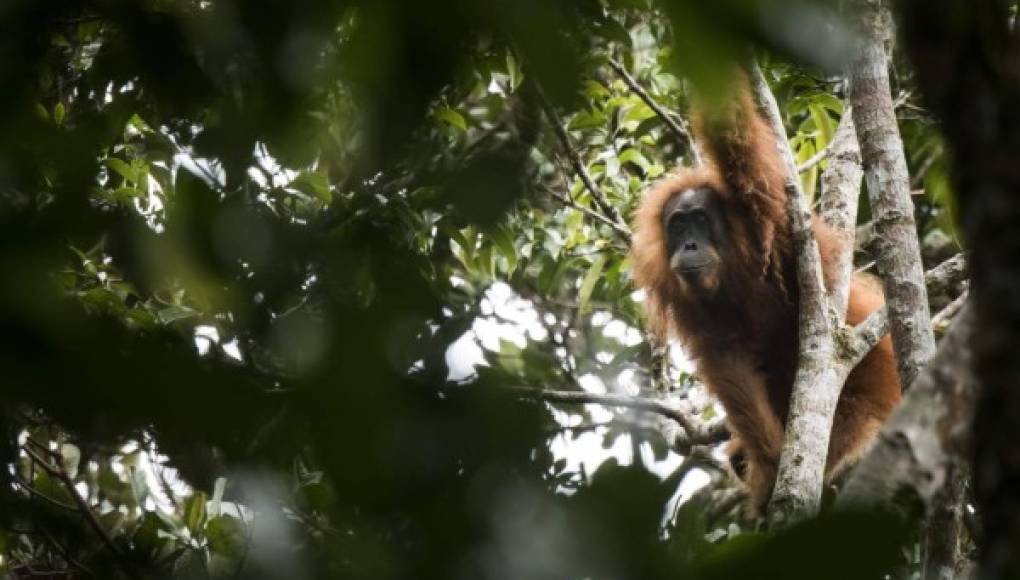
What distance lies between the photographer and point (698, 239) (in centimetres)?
637

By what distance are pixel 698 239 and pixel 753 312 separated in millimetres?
519

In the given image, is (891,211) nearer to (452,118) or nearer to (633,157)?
(633,157)

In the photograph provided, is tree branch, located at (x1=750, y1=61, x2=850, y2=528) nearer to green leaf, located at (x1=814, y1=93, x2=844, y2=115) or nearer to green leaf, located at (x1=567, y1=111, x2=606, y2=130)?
green leaf, located at (x1=814, y1=93, x2=844, y2=115)

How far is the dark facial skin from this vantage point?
634 cm

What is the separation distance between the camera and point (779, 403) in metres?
6.31

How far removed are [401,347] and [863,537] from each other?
388mm

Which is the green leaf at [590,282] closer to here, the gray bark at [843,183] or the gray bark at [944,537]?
the gray bark at [843,183]

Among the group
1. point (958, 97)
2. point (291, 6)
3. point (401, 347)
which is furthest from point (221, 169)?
point (958, 97)

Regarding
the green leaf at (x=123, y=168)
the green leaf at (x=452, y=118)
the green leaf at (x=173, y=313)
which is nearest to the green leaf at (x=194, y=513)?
the green leaf at (x=123, y=168)

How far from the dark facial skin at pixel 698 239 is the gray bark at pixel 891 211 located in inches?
65.8

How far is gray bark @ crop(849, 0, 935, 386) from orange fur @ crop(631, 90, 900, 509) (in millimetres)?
883

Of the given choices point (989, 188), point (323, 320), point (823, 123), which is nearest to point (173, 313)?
point (323, 320)

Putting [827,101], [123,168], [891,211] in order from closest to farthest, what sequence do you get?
1. [123,168]
2. [891,211]
3. [827,101]

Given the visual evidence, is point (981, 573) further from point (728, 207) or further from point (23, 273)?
point (728, 207)
